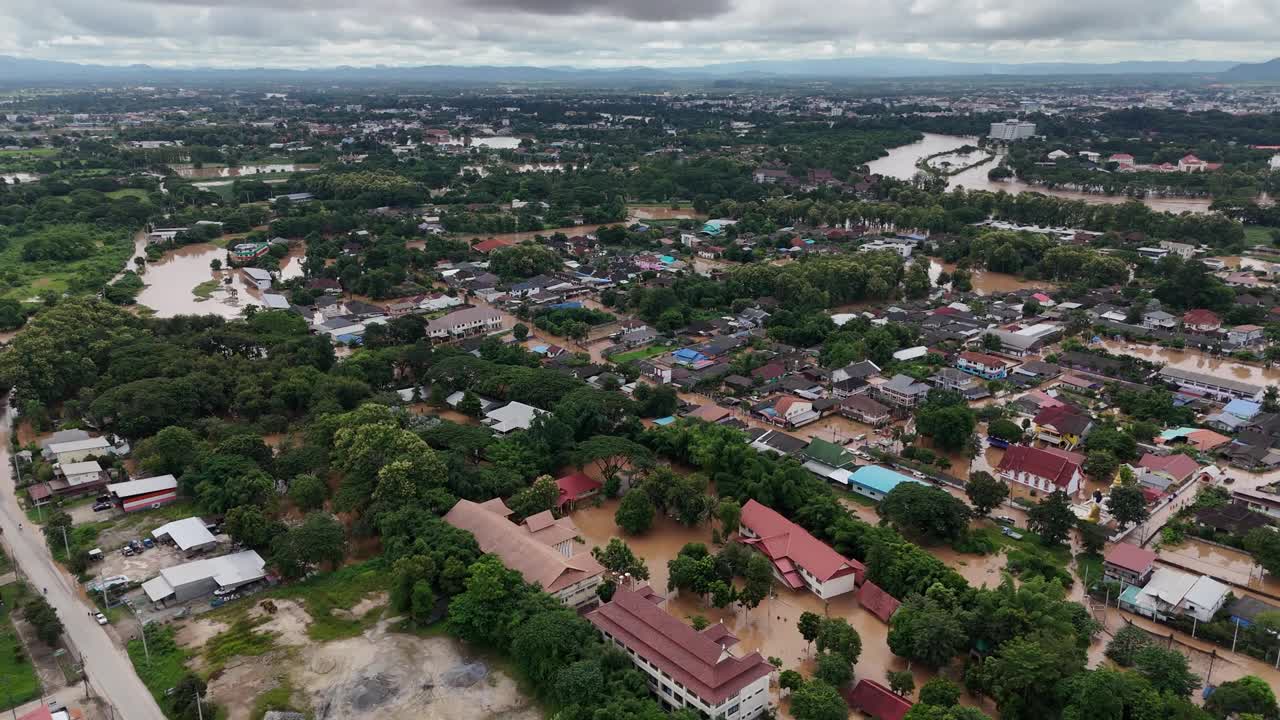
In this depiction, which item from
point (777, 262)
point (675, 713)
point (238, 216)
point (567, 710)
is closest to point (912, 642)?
point (675, 713)

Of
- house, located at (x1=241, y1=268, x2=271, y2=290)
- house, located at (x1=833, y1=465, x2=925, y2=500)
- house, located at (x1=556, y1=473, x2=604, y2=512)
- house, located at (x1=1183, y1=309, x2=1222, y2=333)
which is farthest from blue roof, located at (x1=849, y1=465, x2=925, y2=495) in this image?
house, located at (x1=241, y1=268, x2=271, y2=290)

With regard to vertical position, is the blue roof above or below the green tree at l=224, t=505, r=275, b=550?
below

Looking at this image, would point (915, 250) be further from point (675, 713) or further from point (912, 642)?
point (675, 713)

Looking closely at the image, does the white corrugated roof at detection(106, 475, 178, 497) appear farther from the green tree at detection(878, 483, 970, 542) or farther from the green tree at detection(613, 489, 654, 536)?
the green tree at detection(878, 483, 970, 542)

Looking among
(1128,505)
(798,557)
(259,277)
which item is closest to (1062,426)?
(1128,505)

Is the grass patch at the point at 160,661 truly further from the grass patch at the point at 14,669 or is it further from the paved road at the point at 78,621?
the grass patch at the point at 14,669

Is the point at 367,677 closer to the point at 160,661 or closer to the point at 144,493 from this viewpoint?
the point at 160,661
